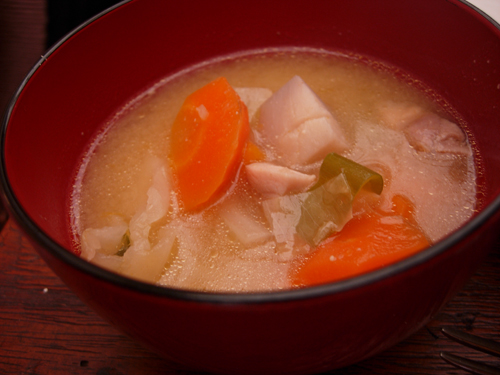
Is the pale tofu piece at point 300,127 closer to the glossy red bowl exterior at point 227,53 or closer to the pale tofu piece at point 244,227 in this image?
the pale tofu piece at point 244,227

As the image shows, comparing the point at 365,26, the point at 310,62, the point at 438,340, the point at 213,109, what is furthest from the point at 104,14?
the point at 438,340

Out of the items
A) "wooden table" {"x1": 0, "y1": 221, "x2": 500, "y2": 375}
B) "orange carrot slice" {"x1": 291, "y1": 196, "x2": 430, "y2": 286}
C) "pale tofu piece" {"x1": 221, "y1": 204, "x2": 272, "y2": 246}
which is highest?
"orange carrot slice" {"x1": 291, "y1": 196, "x2": 430, "y2": 286}

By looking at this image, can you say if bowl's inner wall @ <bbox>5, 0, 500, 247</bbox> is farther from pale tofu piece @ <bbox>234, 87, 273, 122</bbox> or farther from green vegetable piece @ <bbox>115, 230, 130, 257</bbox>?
pale tofu piece @ <bbox>234, 87, 273, 122</bbox>

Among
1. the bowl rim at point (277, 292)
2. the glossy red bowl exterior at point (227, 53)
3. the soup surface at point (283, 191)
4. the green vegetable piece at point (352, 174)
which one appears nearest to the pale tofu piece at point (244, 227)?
the soup surface at point (283, 191)

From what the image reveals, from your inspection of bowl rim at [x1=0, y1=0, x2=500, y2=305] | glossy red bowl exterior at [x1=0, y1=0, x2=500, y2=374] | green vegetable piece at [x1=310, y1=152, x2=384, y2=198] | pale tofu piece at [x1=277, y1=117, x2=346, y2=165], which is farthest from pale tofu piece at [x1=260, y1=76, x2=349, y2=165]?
bowl rim at [x1=0, y1=0, x2=500, y2=305]

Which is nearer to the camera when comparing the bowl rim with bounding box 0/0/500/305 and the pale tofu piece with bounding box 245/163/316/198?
the bowl rim with bounding box 0/0/500/305

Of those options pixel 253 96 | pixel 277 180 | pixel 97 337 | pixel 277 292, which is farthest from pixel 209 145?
pixel 277 292
